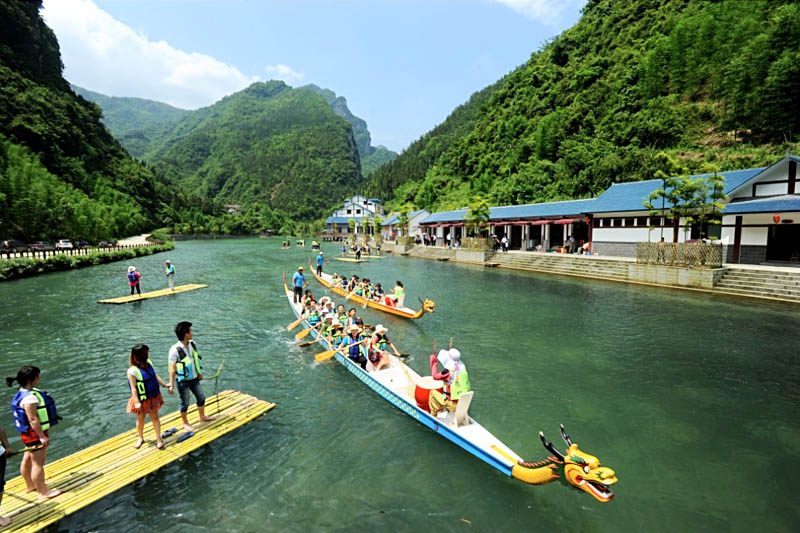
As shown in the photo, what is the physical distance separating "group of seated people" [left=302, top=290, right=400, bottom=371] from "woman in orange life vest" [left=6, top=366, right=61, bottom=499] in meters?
6.63

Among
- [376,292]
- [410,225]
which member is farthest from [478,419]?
[410,225]

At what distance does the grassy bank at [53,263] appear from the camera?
2740 centimetres

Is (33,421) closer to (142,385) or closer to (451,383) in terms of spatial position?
(142,385)

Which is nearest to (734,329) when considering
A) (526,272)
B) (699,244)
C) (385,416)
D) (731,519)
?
(699,244)

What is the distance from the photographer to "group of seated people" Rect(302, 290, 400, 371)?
35.0ft

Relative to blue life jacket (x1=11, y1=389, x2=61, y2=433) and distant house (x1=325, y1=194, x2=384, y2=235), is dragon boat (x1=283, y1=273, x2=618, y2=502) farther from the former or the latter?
distant house (x1=325, y1=194, x2=384, y2=235)

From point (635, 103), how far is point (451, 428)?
6968 cm

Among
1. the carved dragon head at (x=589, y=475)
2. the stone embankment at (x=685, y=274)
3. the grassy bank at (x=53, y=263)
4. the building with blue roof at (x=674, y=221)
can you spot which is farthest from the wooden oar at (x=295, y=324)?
the grassy bank at (x=53, y=263)

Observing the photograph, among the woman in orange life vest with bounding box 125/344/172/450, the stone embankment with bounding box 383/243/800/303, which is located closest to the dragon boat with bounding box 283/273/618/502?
the woman in orange life vest with bounding box 125/344/172/450

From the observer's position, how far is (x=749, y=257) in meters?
24.7

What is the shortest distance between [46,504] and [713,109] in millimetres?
68470

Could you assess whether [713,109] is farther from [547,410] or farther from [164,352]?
[164,352]

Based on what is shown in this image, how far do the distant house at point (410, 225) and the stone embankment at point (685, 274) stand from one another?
3698 centimetres

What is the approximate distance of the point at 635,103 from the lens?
58.9 metres
